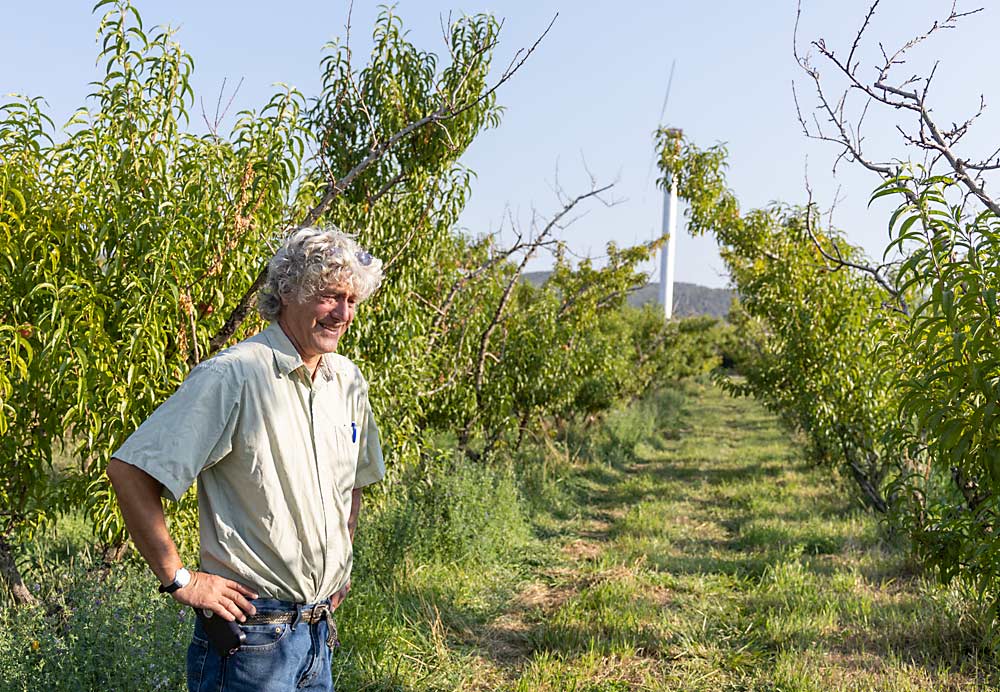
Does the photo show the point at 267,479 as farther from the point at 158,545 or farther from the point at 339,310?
the point at 339,310

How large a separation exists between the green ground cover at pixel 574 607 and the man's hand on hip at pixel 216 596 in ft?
6.13

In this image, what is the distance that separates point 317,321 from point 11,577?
10.9ft

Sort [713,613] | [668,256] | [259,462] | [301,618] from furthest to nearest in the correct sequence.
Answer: [668,256]
[713,613]
[301,618]
[259,462]

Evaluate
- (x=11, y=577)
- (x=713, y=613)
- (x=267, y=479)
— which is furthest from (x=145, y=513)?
(x=713, y=613)

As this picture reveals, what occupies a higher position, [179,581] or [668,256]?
[668,256]

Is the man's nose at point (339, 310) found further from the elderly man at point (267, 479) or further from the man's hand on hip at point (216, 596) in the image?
the man's hand on hip at point (216, 596)

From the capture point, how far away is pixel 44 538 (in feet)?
20.6

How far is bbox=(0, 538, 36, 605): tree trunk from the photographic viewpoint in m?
4.46

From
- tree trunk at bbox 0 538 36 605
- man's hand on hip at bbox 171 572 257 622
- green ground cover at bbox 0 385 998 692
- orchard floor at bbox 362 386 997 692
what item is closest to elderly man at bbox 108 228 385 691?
man's hand on hip at bbox 171 572 257 622

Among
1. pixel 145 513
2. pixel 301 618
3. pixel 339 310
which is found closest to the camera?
pixel 145 513

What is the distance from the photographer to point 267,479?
215 centimetres

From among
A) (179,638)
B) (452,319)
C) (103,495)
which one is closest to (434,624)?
(179,638)

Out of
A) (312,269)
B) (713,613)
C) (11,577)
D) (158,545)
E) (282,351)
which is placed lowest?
(713,613)

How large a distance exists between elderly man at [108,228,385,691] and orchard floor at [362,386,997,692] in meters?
2.38
